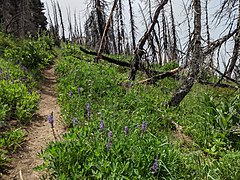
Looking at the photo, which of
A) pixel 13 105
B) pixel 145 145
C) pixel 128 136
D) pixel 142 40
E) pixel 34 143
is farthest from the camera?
pixel 142 40

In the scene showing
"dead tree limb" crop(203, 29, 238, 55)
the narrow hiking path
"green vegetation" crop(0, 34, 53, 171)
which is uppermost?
"dead tree limb" crop(203, 29, 238, 55)


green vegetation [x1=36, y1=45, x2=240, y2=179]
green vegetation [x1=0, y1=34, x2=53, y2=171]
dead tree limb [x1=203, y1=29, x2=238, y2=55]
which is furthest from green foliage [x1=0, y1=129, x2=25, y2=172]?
dead tree limb [x1=203, y1=29, x2=238, y2=55]

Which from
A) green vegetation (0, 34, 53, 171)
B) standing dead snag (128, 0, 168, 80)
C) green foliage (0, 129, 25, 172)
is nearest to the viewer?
green foliage (0, 129, 25, 172)

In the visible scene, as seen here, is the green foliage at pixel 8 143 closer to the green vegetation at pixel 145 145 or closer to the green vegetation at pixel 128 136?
the green vegetation at pixel 128 136

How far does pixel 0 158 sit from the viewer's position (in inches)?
121

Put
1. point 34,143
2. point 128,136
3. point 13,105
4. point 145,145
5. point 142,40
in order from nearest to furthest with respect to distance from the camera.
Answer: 1. point 145,145
2. point 128,136
3. point 34,143
4. point 13,105
5. point 142,40

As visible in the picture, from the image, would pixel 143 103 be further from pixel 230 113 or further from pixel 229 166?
pixel 229 166

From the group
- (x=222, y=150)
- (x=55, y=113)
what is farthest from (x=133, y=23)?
(x=222, y=150)

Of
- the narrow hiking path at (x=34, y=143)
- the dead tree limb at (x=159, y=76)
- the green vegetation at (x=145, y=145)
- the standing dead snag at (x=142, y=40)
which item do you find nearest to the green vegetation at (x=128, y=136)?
the green vegetation at (x=145, y=145)

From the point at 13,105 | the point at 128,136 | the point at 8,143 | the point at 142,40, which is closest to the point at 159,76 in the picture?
the point at 142,40

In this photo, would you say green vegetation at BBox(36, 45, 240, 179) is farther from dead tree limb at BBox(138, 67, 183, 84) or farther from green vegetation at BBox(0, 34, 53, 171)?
dead tree limb at BBox(138, 67, 183, 84)

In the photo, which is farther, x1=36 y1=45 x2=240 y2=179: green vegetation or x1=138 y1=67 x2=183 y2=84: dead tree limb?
x1=138 y1=67 x2=183 y2=84: dead tree limb

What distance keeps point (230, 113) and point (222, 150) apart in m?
0.73

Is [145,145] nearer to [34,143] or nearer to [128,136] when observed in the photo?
[128,136]
